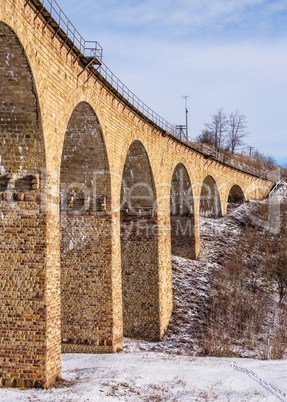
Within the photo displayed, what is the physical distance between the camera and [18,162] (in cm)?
1088

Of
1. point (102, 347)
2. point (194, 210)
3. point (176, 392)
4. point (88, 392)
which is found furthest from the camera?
point (194, 210)

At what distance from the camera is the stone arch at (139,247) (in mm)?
19797

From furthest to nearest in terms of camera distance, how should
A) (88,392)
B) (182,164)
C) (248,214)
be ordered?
(248,214), (182,164), (88,392)

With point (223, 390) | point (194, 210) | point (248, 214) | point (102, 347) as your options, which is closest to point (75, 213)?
point (102, 347)

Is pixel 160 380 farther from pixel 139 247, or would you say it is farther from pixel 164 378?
pixel 139 247

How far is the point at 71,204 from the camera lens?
52.0 ft

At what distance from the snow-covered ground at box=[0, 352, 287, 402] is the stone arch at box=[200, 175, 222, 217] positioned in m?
21.4

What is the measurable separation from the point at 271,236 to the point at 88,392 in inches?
1007

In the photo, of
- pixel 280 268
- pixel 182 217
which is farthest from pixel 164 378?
pixel 182 217

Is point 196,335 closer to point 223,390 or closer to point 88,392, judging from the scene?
point 223,390

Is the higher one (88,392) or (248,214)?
(248,214)

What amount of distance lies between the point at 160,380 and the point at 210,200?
25.1m

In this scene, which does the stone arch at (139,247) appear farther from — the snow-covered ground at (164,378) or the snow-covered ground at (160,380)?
the snow-covered ground at (160,380)

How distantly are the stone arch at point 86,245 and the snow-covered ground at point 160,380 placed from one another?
0.91 m
